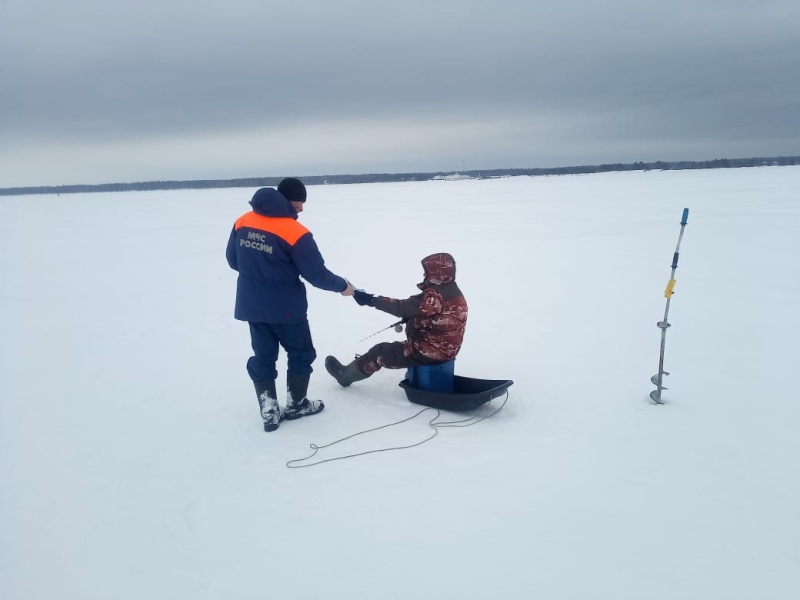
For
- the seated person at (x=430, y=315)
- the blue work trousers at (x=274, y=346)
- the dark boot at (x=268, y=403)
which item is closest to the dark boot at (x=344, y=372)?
the seated person at (x=430, y=315)

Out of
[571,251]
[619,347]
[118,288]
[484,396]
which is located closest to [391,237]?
[571,251]

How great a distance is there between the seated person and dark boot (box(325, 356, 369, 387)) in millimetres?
323

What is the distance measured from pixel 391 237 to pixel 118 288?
6691mm

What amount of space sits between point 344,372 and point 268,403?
2.63 feet

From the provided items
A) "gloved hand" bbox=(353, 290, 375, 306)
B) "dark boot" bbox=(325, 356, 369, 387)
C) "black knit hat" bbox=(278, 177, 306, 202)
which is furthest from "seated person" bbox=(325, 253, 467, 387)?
"black knit hat" bbox=(278, 177, 306, 202)

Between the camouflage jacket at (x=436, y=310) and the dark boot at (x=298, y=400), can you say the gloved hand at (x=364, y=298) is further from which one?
the dark boot at (x=298, y=400)

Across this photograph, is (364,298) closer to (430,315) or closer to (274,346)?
(430,315)

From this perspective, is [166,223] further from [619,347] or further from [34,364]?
[619,347]

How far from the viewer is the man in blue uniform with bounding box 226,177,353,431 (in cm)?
328

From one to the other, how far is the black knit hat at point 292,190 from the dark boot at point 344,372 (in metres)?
1.42

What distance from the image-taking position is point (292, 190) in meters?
3.41

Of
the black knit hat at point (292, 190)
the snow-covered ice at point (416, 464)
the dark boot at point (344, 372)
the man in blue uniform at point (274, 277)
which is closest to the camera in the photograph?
the snow-covered ice at point (416, 464)

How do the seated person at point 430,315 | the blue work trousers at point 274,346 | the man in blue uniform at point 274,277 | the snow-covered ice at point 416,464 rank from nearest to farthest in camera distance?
the snow-covered ice at point 416,464 → the man in blue uniform at point 274,277 → the blue work trousers at point 274,346 → the seated person at point 430,315

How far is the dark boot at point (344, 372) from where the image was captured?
13.6ft
